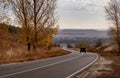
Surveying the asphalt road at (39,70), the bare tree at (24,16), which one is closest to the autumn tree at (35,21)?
the bare tree at (24,16)

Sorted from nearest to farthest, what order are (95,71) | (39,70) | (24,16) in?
1. (39,70)
2. (95,71)
3. (24,16)

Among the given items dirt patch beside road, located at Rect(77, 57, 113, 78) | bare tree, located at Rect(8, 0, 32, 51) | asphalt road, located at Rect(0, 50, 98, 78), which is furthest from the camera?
bare tree, located at Rect(8, 0, 32, 51)

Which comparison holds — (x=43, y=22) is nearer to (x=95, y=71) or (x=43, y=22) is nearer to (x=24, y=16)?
(x=24, y=16)

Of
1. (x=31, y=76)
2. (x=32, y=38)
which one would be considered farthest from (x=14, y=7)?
(x=31, y=76)

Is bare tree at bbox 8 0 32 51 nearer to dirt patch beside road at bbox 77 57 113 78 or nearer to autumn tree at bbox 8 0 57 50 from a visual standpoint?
autumn tree at bbox 8 0 57 50

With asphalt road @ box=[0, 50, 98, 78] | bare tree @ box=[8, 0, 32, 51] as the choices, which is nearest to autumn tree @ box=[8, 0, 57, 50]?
bare tree @ box=[8, 0, 32, 51]

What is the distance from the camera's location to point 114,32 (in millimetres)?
63844

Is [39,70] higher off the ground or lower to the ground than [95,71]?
higher

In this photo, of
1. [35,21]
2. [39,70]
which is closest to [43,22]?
[35,21]

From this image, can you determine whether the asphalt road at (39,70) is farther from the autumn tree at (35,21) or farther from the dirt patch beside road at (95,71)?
the autumn tree at (35,21)

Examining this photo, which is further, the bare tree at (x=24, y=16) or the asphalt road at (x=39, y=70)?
the bare tree at (x=24, y=16)

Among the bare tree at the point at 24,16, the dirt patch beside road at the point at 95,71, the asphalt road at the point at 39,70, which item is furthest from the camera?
the bare tree at the point at 24,16

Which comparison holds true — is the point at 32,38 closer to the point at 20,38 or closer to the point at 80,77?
the point at 20,38

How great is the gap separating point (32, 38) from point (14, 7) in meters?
5.01
